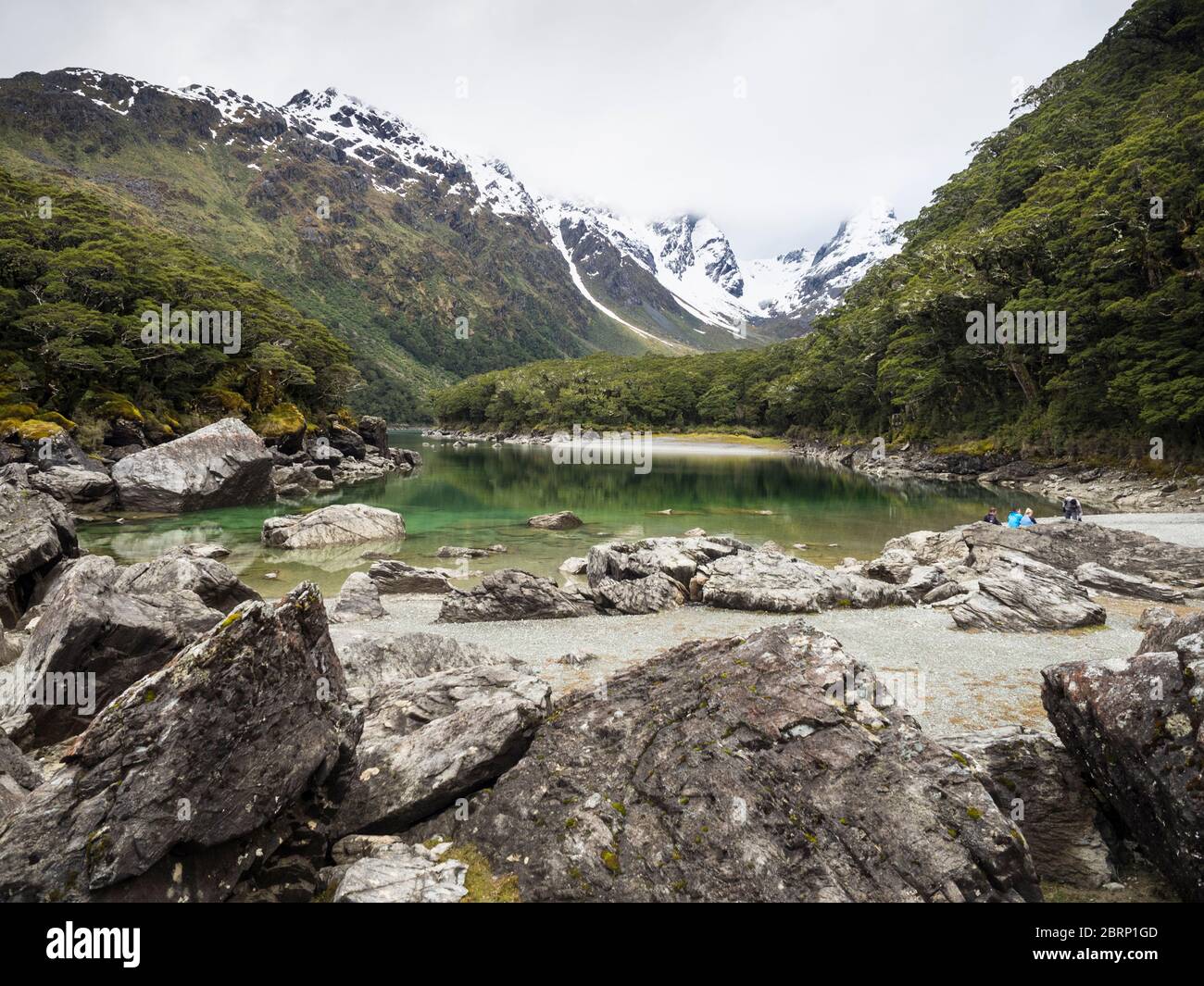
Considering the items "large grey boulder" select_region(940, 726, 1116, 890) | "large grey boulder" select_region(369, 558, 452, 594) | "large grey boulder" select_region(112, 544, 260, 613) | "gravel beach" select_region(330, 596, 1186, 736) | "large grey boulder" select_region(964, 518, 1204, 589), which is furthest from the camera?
"large grey boulder" select_region(369, 558, 452, 594)

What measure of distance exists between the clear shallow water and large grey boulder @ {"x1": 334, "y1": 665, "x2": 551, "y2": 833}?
52.6 ft

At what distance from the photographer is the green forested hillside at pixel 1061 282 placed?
4316 cm

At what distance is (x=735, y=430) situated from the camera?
425 ft

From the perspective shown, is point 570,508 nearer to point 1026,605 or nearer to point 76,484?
point 76,484

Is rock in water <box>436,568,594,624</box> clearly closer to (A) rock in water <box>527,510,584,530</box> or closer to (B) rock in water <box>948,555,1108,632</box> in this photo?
(B) rock in water <box>948,555,1108,632</box>

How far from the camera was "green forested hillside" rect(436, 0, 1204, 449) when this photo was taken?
4316 centimetres

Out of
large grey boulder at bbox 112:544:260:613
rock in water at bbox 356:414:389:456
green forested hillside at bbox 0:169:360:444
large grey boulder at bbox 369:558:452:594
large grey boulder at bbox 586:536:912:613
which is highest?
green forested hillside at bbox 0:169:360:444

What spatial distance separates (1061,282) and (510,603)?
56.6 m

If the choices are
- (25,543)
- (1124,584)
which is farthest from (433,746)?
(1124,584)

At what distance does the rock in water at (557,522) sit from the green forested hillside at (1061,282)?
129 feet

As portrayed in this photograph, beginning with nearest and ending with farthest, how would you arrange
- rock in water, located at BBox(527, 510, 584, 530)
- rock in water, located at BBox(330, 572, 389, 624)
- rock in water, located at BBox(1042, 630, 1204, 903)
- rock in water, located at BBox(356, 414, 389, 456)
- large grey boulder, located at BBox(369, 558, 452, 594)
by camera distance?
rock in water, located at BBox(1042, 630, 1204, 903) < rock in water, located at BBox(330, 572, 389, 624) < large grey boulder, located at BBox(369, 558, 452, 594) < rock in water, located at BBox(527, 510, 584, 530) < rock in water, located at BBox(356, 414, 389, 456)

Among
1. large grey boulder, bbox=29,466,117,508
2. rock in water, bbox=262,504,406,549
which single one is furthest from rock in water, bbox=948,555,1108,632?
large grey boulder, bbox=29,466,117,508

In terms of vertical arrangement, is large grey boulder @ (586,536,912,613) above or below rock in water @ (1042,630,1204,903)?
below

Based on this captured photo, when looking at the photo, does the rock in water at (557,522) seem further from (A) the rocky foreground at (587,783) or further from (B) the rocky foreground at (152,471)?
(A) the rocky foreground at (587,783)
